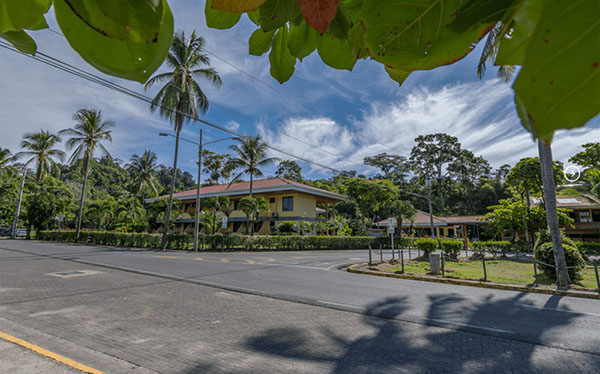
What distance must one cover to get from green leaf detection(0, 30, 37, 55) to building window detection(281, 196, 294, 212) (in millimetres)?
29759

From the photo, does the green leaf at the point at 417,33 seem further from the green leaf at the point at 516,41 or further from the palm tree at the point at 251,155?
the palm tree at the point at 251,155

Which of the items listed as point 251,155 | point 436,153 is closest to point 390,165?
point 436,153

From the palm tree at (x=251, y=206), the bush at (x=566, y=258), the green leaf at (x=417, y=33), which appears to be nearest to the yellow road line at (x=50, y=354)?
the green leaf at (x=417, y=33)

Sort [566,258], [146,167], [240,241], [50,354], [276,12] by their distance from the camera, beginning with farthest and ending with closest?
[146,167] < [240,241] < [566,258] < [50,354] < [276,12]

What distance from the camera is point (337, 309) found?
6.75 meters

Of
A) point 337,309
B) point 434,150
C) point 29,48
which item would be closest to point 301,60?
point 29,48

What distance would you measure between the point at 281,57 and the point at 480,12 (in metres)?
0.56

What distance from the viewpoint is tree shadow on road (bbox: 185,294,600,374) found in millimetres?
4035

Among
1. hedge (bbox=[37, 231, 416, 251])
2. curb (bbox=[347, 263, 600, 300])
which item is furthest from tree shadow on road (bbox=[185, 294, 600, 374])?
hedge (bbox=[37, 231, 416, 251])

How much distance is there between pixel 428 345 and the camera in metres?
4.77

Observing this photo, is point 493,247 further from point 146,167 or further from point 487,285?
point 146,167

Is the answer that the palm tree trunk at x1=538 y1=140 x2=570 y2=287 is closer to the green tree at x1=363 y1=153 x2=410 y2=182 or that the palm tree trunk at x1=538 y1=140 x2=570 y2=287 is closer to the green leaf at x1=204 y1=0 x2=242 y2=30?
the green leaf at x1=204 y1=0 x2=242 y2=30

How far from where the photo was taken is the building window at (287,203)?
99.6ft

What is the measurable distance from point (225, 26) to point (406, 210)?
3347 centimetres
